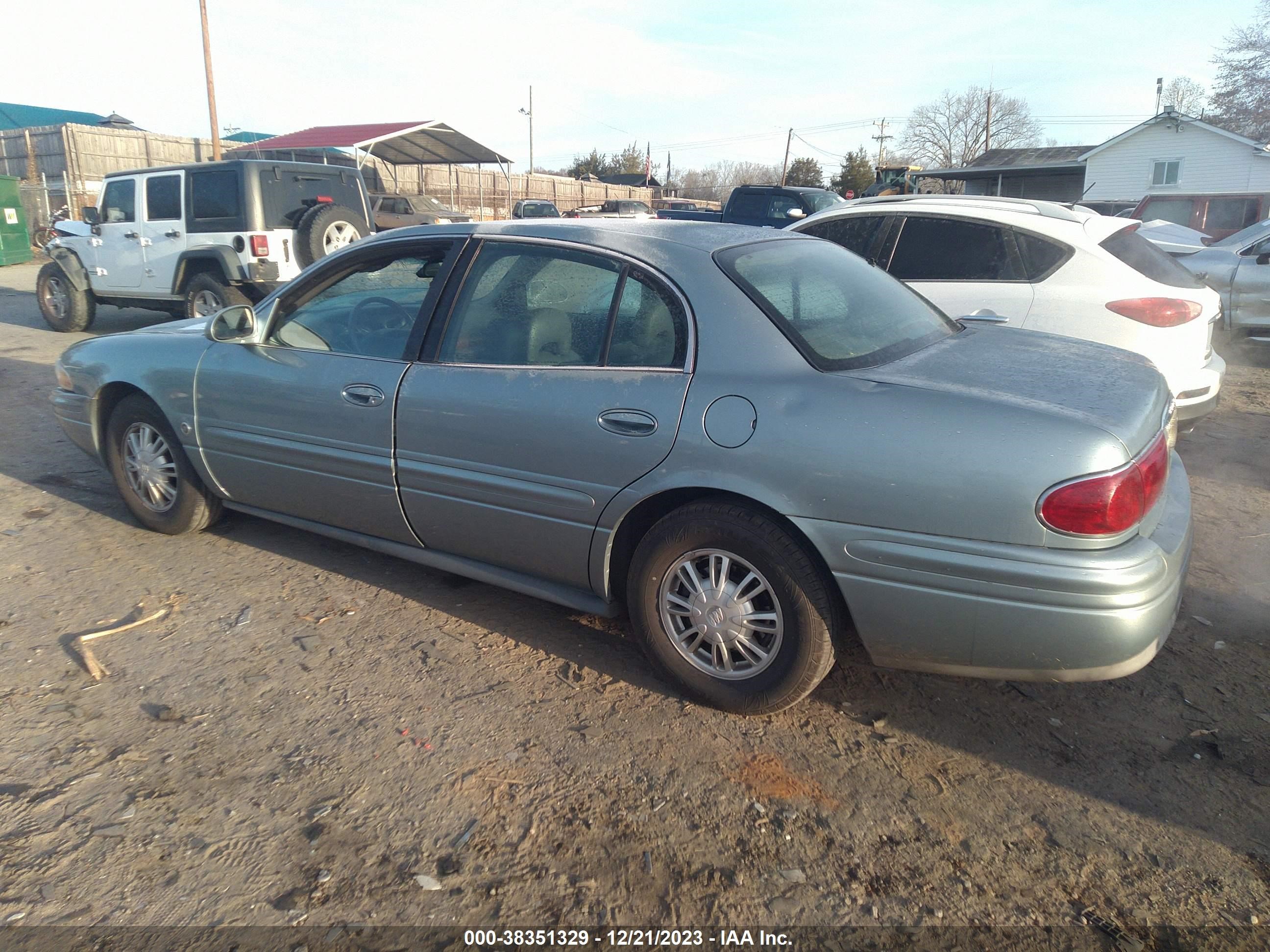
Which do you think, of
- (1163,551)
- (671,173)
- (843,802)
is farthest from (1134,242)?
(671,173)

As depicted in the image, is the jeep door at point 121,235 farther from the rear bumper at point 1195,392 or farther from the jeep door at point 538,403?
the rear bumper at point 1195,392

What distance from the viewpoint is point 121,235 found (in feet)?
34.3

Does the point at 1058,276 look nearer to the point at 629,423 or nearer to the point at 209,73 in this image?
the point at 629,423

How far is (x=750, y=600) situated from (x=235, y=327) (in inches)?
107

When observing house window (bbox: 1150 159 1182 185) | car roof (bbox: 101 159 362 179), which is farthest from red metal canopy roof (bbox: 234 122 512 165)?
house window (bbox: 1150 159 1182 185)

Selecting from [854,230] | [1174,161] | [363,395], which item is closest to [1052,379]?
[363,395]

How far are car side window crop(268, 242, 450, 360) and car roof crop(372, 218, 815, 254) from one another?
133 millimetres

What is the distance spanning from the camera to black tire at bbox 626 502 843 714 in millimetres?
2795

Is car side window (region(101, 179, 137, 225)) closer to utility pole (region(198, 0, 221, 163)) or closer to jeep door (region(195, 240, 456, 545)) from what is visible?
jeep door (region(195, 240, 456, 545))

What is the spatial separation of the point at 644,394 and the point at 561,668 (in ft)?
3.67

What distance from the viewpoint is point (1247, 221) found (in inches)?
651

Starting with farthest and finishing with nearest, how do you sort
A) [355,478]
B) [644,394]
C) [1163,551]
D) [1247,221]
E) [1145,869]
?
[1247,221], [355,478], [644,394], [1163,551], [1145,869]

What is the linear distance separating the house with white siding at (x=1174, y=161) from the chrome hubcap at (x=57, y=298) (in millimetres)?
31757

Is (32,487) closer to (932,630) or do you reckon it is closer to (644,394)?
(644,394)
